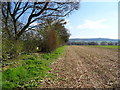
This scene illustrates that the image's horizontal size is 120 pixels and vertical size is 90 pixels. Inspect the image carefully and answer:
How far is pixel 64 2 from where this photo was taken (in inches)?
464

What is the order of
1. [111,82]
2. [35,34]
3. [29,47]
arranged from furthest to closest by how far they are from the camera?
1. [35,34]
2. [29,47]
3. [111,82]

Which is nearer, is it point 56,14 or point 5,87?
point 5,87

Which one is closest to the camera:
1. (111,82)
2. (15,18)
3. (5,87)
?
(5,87)

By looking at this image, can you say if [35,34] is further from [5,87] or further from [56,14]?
[5,87]

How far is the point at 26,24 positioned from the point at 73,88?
894 centimetres

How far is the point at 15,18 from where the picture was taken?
37.1ft

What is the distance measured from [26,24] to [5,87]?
844 cm

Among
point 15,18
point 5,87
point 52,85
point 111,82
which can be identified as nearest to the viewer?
point 5,87

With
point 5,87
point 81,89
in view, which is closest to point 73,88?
point 81,89

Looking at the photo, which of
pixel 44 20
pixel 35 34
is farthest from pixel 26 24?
pixel 35 34

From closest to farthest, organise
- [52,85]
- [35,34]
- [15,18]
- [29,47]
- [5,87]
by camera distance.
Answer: [5,87]
[52,85]
[15,18]
[29,47]
[35,34]

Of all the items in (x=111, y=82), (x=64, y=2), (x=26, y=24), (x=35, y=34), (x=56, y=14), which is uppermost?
(x=64, y=2)

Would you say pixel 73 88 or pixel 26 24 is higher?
pixel 26 24

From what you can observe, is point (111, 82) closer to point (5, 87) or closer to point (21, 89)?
point (21, 89)
